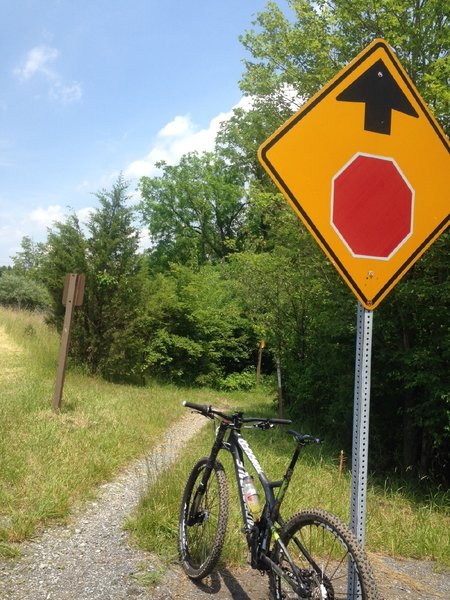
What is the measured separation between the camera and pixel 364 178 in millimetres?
2447

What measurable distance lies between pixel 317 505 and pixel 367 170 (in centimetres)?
385

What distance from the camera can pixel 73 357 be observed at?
14.1m

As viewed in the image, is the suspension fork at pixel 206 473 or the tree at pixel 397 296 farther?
the tree at pixel 397 296

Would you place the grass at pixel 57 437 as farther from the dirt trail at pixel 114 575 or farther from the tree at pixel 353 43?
the tree at pixel 353 43

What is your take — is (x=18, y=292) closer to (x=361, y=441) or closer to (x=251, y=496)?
(x=251, y=496)

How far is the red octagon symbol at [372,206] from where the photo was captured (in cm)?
242

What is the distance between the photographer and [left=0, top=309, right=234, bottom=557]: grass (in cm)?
454

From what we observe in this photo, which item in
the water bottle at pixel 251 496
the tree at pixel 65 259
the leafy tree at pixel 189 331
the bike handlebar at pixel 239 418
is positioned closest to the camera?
the water bottle at pixel 251 496

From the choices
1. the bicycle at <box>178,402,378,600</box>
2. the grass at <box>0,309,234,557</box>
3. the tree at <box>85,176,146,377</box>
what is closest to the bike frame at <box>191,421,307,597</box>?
the bicycle at <box>178,402,378,600</box>

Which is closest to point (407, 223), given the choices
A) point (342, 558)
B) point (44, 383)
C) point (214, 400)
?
point (342, 558)

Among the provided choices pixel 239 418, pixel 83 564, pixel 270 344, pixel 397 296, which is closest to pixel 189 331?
pixel 270 344

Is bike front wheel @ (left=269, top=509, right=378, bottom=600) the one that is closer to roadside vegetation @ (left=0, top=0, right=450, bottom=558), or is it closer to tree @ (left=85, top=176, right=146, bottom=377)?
roadside vegetation @ (left=0, top=0, right=450, bottom=558)

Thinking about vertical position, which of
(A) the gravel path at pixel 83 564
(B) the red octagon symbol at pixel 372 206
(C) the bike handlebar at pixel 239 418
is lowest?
(A) the gravel path at pixel 83 564

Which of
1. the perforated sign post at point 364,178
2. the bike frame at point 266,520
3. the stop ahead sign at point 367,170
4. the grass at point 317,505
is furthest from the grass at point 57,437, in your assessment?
the stop ahead sign at point 367,170
